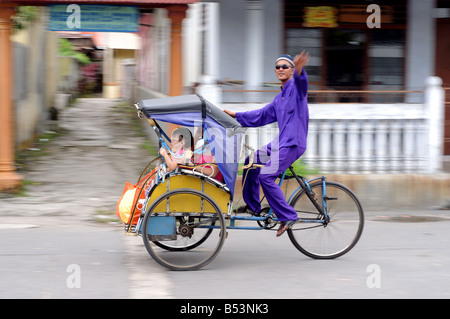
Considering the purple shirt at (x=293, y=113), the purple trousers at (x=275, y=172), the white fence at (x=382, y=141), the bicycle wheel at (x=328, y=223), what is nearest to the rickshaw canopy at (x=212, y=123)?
the purple trousers at (x=275, y=172)

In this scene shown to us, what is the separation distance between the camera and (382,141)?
9.50 m

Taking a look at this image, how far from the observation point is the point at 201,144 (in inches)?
236

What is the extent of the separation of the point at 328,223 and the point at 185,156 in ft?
5.00

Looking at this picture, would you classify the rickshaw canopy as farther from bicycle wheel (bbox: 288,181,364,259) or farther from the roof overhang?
the roof overhang

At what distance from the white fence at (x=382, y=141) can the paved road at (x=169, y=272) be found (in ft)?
2.58

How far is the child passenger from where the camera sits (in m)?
5.81

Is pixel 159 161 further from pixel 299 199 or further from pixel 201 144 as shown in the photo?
pixel 299 199

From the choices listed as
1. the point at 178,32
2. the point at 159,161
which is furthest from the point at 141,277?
the point at 178,32

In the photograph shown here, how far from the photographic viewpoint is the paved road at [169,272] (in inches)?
208

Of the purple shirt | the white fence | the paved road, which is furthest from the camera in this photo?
the white fence

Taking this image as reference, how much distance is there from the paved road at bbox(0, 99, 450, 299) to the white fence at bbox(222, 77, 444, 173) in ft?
2.58

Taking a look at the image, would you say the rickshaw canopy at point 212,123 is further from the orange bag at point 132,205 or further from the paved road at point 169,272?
the paved road at point 169,272

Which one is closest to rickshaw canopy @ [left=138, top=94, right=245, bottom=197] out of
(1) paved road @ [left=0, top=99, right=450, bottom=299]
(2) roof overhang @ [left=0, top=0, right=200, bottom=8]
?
(1) paved road @ [left=0, top=99, right=450, bottom=299]
